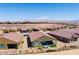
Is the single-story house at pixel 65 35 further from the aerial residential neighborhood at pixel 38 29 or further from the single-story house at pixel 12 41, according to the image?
the single-story house at pixel 12 41

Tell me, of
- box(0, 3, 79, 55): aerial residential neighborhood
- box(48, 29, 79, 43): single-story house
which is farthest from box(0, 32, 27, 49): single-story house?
box(48, 29, 79, 43): single-story house

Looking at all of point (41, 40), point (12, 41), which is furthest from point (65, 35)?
point (12, 41)

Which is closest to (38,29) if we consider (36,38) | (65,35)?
(36,38)

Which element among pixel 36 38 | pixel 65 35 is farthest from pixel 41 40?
pixel 65 35

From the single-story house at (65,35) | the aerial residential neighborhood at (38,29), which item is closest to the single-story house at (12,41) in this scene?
the aerial residential neighborhood at (38,29)

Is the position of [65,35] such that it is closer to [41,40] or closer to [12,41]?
[41,40]
